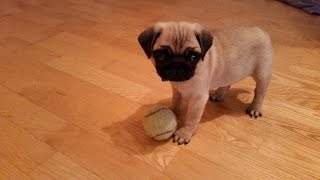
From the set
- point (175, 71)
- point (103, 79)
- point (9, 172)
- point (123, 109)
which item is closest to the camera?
point (175, 71)

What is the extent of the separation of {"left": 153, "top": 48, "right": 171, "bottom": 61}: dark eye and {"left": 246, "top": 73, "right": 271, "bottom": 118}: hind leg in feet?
2.15

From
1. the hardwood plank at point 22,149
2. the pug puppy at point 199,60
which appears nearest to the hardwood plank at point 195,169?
the pug puppy at point 199,60

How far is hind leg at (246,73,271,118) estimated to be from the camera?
1750 millimetres

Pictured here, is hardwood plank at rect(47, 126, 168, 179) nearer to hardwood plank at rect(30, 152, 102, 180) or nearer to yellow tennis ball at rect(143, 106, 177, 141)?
hardwood plank at rect(30, 152, 102, 180)

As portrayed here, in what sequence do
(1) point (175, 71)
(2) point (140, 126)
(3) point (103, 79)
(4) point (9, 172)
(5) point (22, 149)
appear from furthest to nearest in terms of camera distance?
(3) point (103, 79) → (2) point (140, 126) → (5) point (22, 149) → (4) point (9, 172) → (1) point (175, 71)

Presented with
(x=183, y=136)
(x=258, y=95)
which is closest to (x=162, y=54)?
(x=183, y=136)

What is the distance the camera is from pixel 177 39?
1367 mm

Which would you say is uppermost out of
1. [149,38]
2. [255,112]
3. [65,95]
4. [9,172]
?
[149,38]

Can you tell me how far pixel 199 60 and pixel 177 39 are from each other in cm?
16

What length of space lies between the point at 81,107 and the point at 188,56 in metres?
0.84

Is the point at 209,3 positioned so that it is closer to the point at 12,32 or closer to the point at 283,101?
the point at 283,101

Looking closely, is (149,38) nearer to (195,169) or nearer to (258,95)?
(195,169)

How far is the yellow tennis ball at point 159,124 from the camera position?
157 cm

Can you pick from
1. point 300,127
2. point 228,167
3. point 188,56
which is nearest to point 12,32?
point 188,56
